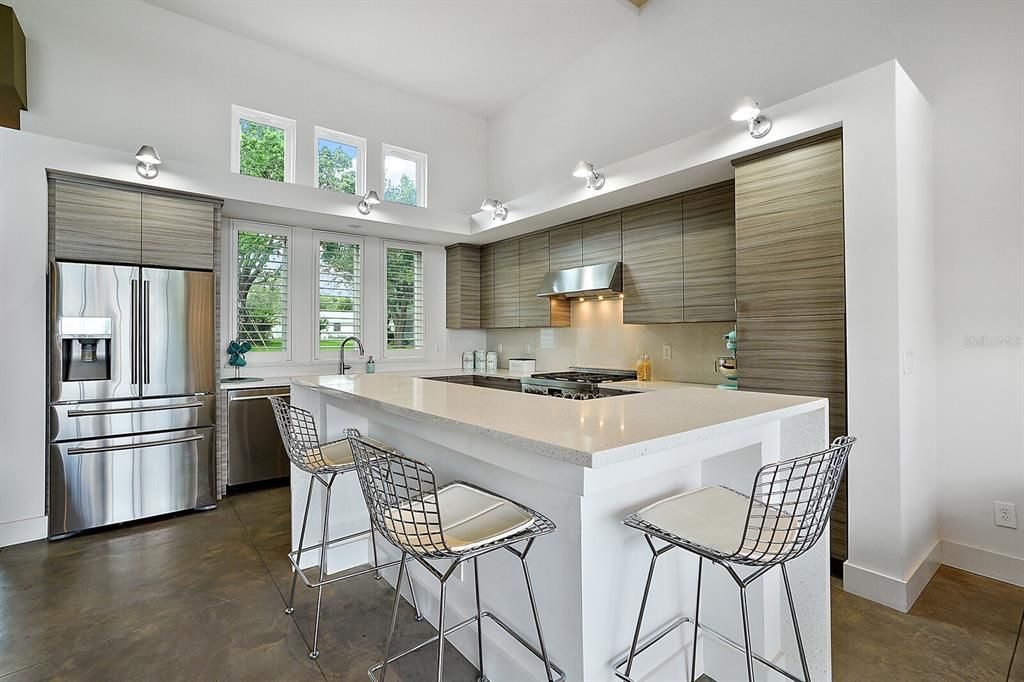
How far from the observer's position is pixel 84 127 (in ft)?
11.6

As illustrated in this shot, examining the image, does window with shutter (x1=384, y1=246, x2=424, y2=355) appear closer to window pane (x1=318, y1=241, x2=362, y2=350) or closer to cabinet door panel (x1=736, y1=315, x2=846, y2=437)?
window pane (x1=318, y1=241, x2=362, y2=350)

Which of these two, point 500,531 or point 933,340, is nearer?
point 500,531

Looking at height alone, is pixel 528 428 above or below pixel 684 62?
below

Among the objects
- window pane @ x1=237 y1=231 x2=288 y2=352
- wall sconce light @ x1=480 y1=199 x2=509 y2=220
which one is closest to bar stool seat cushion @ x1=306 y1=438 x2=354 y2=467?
window pane @ x1=237 y1=231 x2=288 y2=352

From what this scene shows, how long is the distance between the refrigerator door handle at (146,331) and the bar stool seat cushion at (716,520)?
3472mm

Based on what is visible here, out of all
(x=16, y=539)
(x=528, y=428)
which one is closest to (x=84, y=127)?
(x=16, y=539)

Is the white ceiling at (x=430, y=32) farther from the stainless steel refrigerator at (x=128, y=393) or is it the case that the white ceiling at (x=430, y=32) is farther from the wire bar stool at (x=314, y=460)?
the wire bar stool at (x=314, y=460)

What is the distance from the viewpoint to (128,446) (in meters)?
3.31

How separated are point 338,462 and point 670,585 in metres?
1.50

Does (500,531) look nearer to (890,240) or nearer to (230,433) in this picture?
(890,240)

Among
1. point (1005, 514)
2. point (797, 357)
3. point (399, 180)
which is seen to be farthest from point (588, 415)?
point (399, 180)

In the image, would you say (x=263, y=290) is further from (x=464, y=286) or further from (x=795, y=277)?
(x=795, y=277)

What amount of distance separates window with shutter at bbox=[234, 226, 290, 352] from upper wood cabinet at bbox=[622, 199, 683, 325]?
3.16 metres

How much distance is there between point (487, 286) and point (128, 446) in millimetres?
3511
